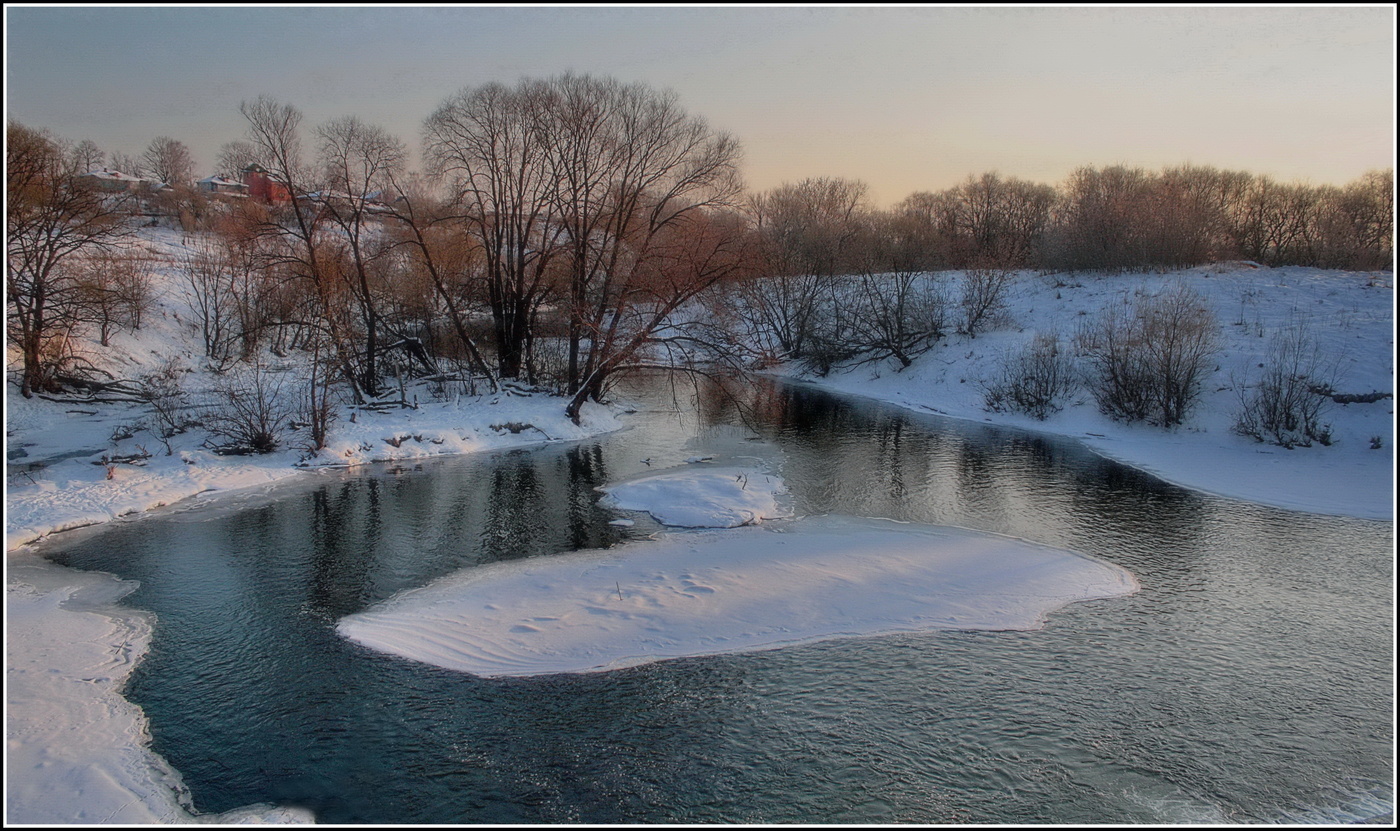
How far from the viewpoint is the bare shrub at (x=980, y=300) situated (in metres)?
33.8

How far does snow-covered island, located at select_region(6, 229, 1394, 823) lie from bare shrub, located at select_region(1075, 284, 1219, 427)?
0.51m

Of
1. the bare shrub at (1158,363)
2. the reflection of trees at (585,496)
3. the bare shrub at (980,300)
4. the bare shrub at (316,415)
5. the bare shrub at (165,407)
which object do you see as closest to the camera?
the reflection of trees at (585,496)

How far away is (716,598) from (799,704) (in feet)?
8.89

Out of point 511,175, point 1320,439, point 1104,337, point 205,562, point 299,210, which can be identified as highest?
point 511,175

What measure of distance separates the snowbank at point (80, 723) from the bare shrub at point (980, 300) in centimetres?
3077

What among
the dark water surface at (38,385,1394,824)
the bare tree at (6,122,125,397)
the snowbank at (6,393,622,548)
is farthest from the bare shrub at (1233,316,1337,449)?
the bare tree at (6,122,125,397)

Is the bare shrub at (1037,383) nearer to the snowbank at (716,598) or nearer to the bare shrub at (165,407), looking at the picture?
the snowbank at (716,598)

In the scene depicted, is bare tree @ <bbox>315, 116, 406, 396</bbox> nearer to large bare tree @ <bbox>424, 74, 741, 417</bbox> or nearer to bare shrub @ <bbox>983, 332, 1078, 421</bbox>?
large bare tree @ <bbox>424, 74, 741, 417</bbox>

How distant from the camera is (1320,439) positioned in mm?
19328

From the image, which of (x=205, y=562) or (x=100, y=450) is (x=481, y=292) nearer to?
(x=100, y=450)

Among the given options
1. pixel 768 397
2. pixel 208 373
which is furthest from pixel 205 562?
pixel 208 373

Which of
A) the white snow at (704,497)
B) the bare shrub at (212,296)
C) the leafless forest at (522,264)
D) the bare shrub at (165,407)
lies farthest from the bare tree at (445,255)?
the white snow at (704,497)

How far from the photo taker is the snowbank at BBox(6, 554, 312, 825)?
6238 millimetres

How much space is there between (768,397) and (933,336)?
9.62 m
